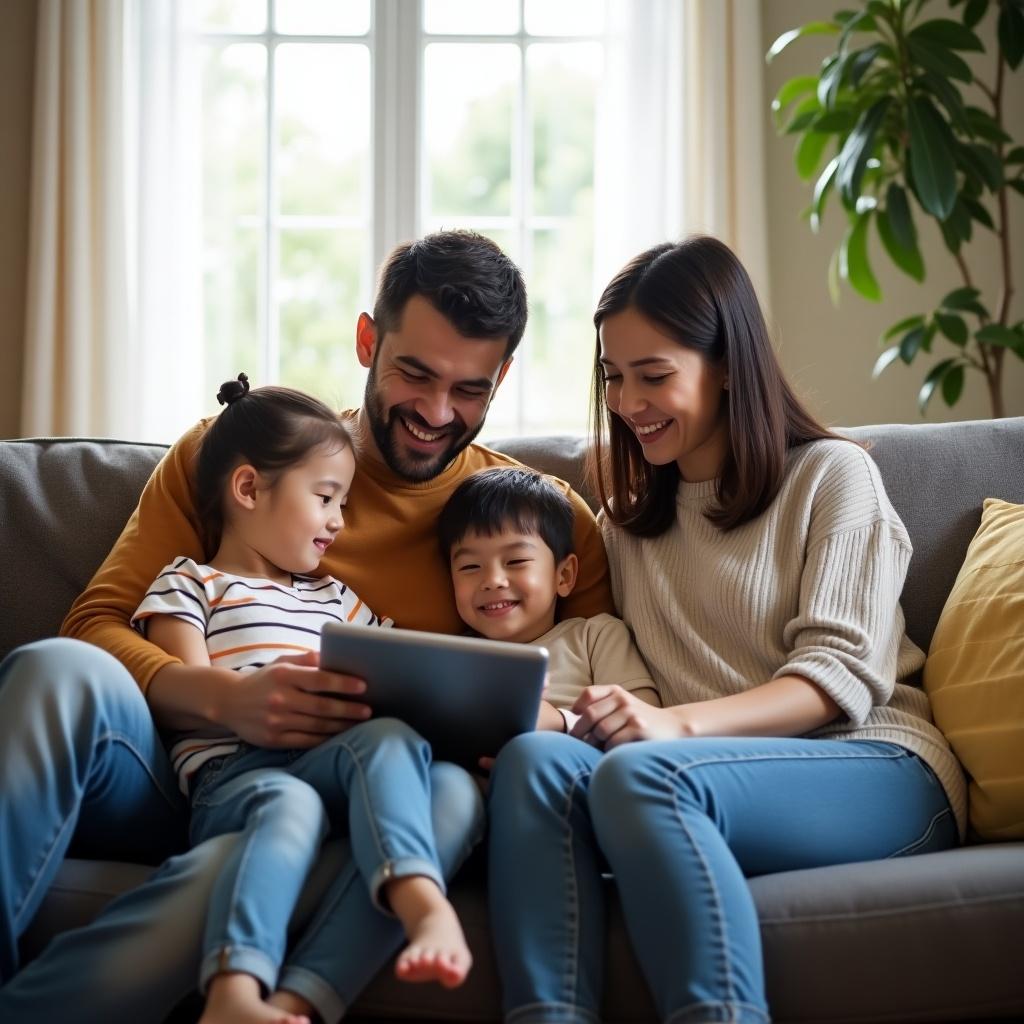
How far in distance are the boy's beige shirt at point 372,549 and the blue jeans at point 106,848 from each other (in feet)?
0.96

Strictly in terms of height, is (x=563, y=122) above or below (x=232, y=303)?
above

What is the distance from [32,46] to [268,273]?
0.91m

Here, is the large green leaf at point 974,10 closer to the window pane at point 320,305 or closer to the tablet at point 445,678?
the window pane at point 320,305

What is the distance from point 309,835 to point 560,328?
102 inches

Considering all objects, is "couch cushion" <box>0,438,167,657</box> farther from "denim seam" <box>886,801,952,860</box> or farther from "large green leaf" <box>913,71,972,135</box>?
"large green leaf" <box>913,71,972,135</box>

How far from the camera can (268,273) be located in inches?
A: 145

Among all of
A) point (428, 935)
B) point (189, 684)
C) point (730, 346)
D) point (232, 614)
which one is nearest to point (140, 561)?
point (232, 614)

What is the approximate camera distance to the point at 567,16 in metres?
3.61

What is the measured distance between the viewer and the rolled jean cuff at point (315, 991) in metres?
1.20

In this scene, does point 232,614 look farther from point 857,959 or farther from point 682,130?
point 682,130

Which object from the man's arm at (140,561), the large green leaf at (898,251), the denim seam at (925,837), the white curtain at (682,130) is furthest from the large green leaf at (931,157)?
the man's arm at (140,561)

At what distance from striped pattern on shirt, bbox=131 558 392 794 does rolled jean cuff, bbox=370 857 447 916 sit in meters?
0.37

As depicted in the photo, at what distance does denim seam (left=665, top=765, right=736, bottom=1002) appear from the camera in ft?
3.88

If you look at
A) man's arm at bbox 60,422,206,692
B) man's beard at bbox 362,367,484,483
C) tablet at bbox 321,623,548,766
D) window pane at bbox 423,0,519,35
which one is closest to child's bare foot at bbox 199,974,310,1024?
tablet at bbox 321,623,548,766
